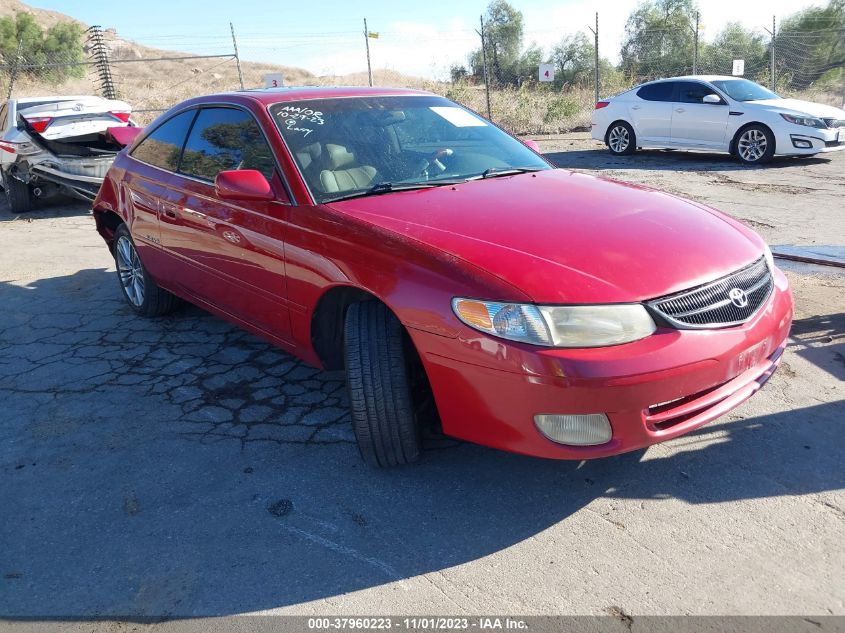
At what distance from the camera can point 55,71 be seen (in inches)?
1141

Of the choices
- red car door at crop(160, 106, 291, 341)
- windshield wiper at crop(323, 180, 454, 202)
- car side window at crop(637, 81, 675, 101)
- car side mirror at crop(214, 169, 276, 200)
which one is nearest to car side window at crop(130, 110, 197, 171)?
red car door at crop(160, 106, 291, 341)

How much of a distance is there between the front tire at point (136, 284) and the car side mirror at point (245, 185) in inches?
74.6

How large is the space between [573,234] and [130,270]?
3778mm

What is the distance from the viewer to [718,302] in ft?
8.73

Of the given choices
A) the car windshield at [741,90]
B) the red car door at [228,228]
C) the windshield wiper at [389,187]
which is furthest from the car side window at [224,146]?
the car windshield at [741,90]

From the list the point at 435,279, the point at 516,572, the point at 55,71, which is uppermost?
the point at 55,71

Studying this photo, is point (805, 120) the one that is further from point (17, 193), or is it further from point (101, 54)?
point (101, 54)

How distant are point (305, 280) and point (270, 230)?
365 mm

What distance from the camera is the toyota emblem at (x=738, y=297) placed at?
2711mm

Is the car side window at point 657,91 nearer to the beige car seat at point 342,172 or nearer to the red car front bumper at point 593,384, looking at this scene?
the beige car seat at point 342,172

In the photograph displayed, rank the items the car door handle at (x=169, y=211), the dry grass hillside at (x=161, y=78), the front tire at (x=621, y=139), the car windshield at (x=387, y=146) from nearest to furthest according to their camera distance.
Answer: the car windshield at (x=387, y=146) < the car door handle at (x=169, y=211) < the front tire at (x=621, y=139) < the dry grass hillside at (x=161, y=78)

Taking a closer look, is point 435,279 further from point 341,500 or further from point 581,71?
point 581,71

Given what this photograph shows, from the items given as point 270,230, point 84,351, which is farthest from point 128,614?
point 84,351

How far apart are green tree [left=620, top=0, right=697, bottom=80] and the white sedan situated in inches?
296
